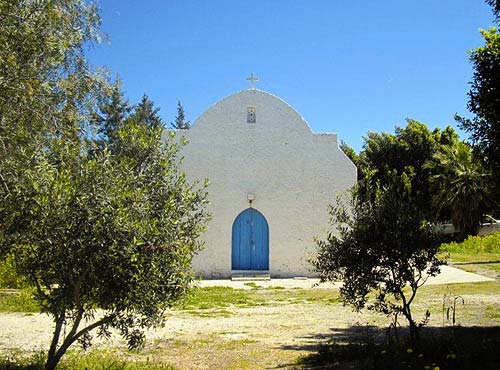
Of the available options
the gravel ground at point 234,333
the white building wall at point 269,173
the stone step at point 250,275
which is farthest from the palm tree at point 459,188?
the gravel ground at point 234,333

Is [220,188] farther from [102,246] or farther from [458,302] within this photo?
[102,246]

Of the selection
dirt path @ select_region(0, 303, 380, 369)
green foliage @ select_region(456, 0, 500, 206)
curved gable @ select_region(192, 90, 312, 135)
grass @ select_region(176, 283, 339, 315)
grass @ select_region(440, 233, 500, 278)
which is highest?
curved gable @ select_region(192, 90, 312, 135)

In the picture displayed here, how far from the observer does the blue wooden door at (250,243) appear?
19906mm

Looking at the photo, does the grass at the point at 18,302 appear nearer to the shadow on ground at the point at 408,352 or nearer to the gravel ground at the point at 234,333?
the gravel ground at the point at 234,333

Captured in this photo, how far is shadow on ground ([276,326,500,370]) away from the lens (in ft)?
21.3

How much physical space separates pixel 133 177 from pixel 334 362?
3.97 metres

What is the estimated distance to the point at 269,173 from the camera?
790 inches

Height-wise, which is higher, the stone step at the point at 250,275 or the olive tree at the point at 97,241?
the olive tree at the point at 97,241

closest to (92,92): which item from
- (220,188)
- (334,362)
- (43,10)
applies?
(43,10)

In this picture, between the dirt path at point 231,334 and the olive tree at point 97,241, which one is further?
the dirt path at point 231,334

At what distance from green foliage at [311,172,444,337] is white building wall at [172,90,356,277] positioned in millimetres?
11867

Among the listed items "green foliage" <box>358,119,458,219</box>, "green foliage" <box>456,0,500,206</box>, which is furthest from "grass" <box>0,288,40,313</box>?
"green foliage" <box>358,119,458,219</box>

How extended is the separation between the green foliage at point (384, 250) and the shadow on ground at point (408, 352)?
538mm

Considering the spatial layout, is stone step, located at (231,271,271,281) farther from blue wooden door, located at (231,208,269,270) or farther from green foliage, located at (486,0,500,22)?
green foliage, located at (486,0,500,22)
